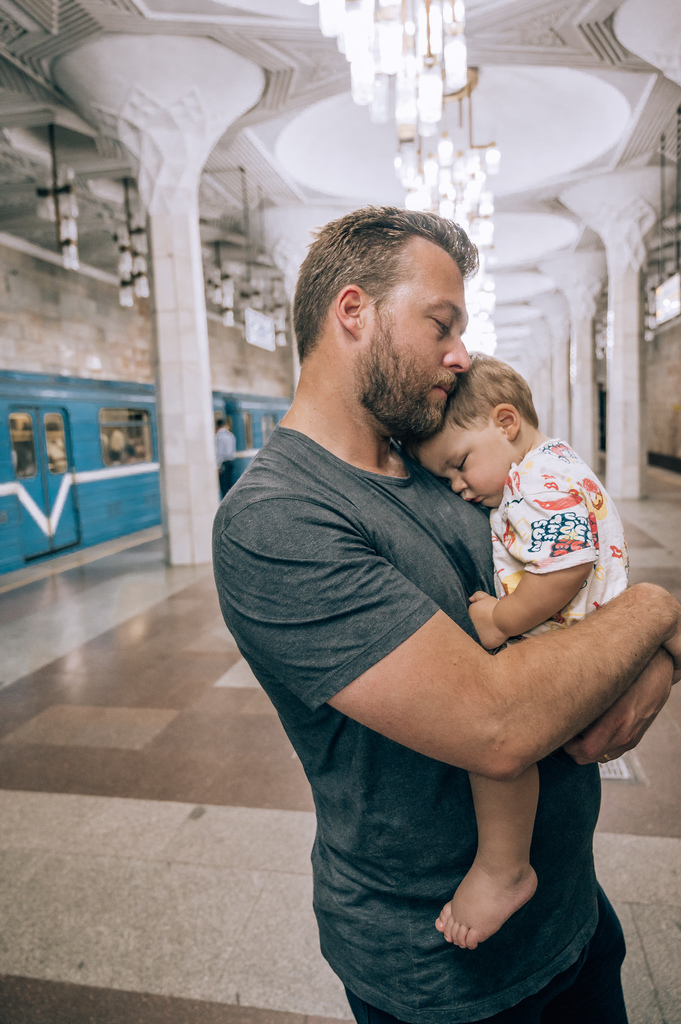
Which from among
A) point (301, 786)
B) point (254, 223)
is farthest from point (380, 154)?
point (301, 786)

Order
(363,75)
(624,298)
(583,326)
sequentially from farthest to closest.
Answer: (583,326), (624,298), (363,75)

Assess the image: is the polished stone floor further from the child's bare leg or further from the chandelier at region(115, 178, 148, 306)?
the chandelier at region(115, 178, 148, 306)

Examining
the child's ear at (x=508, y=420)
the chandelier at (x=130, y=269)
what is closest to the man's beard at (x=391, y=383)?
the child's ear at (x=508, y=420)

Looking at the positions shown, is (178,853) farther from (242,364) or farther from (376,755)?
(242,364)

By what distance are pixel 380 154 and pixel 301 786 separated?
12.9 m

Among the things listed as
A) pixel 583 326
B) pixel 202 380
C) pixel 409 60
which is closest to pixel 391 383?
pixel 409 60

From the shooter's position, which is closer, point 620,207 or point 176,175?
point 176,175

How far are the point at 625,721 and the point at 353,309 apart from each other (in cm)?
90

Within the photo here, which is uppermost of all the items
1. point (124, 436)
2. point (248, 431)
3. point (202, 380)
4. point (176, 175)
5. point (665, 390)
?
point (176, 175)

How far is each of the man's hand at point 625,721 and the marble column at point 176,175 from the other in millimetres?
8636

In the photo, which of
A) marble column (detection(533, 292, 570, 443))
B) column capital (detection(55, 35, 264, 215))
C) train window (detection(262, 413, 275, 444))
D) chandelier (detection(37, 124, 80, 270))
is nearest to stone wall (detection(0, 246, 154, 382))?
chandelier (detection(37, 124, 80, 270))

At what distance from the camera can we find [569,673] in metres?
1.04

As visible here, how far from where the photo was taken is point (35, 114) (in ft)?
29.8

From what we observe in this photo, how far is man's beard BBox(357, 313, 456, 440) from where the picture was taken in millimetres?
1239
